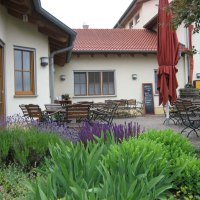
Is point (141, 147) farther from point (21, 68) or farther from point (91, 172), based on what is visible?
point (21, 68)

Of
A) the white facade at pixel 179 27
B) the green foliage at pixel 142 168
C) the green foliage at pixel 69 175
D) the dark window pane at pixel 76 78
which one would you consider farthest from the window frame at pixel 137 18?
the green foliage at pixel 69 175

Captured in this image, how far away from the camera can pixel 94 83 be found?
2014 cm

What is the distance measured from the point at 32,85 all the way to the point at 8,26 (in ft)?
6.24

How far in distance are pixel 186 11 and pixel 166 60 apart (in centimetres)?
645

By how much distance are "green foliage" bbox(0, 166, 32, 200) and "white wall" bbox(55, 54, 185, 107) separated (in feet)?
50.0

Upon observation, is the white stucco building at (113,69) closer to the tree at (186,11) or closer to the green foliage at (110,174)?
the tree at (186,11)

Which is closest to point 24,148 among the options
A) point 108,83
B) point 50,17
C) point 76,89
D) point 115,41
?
point 50,17

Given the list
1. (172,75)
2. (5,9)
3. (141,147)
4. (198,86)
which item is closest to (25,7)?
(5,9)

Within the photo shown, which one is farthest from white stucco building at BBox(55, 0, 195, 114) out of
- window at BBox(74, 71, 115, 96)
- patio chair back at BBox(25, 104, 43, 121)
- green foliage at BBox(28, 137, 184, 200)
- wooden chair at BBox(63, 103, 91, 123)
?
green foliage at BBox(28, 137, 184, 200)

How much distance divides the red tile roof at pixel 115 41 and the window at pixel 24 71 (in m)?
7.82

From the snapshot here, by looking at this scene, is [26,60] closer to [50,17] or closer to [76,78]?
[50,17]

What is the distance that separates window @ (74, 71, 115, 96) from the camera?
65.3 ft

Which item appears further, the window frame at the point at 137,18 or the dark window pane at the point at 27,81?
the window frame at the point at 137,18

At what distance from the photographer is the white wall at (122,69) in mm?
19672
